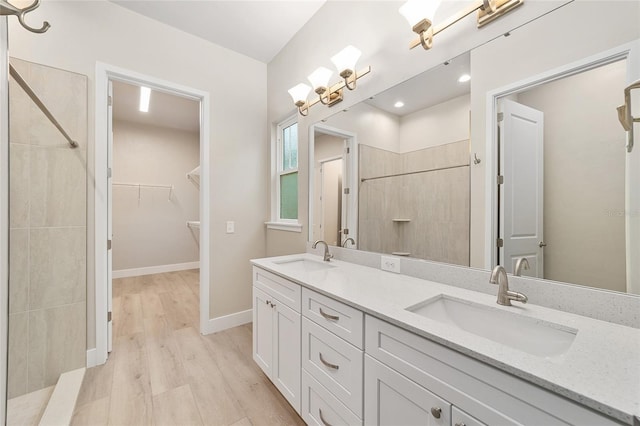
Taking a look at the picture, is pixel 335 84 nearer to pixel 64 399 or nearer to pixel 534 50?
pixel 534 50

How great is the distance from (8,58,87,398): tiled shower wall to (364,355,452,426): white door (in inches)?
86.4

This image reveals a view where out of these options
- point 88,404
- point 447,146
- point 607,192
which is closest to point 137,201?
point 88,404

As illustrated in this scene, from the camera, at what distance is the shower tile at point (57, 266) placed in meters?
1.79

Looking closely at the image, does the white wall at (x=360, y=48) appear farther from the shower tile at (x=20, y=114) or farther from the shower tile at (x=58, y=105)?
the shower tile at (x=20, y=114)

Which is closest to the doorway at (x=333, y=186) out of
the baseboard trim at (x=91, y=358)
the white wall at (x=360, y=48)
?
the white wall at (x=360, y=48)

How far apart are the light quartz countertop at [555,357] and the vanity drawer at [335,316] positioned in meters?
0.05

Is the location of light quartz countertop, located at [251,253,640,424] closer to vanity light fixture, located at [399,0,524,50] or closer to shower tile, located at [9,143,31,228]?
vanity light fixture, located at [399,0,524,50]

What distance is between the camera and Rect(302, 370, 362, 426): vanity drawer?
113cm

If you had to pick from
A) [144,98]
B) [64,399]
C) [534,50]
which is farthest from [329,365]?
[144,98]

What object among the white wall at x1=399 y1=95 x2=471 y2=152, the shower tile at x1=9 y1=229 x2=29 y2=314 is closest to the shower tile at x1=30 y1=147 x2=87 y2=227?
the shower tile at x1=9 y1=229 x2=29 y2=314

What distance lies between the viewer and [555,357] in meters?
0.79

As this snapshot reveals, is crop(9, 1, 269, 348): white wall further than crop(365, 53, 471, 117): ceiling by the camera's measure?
Yes

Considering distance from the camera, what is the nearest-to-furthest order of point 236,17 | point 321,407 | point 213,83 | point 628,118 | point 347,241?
point 628,118
point 321,407
point 347,241
point 236,17
point 213,83

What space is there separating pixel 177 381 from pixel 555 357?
2.18 meters
